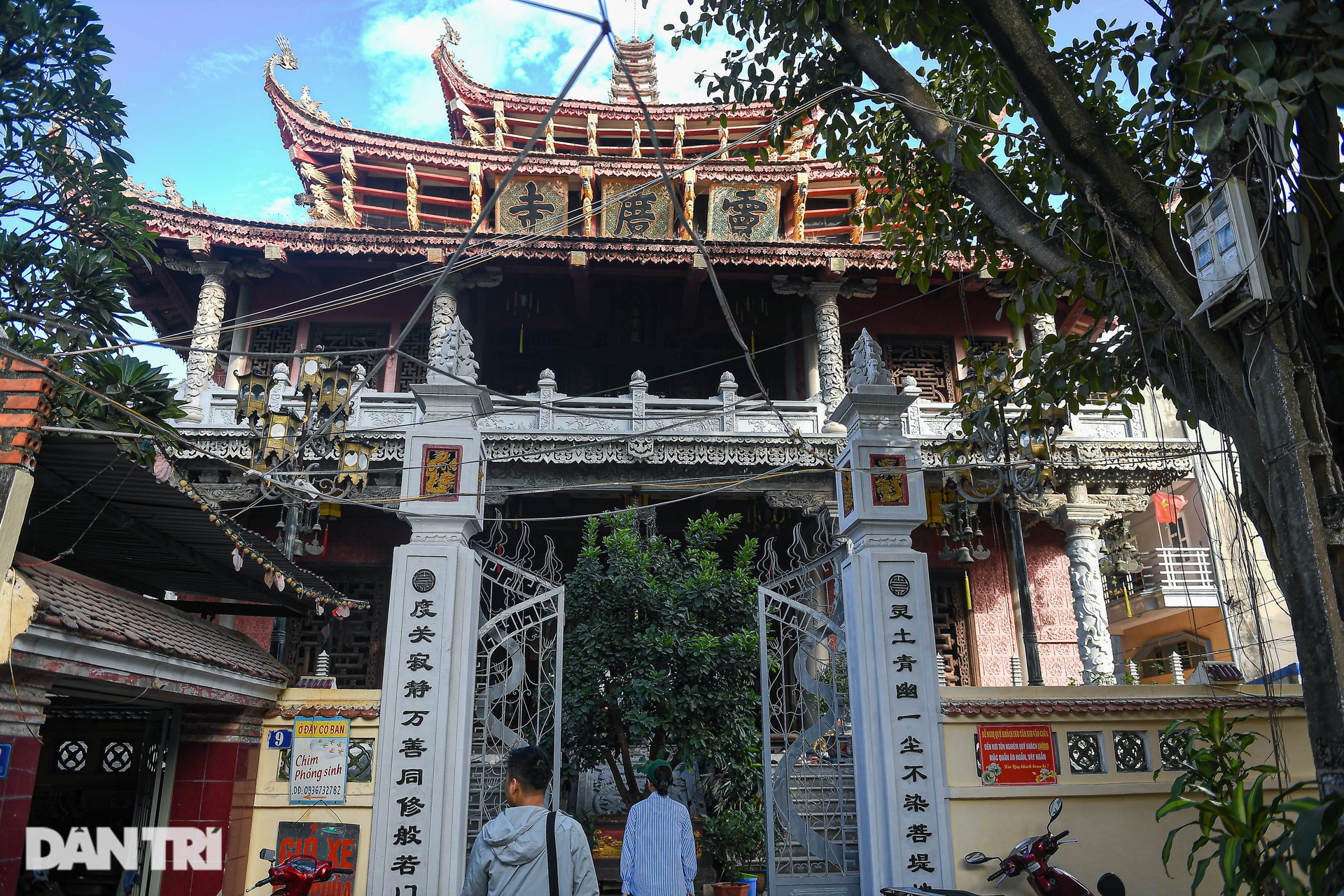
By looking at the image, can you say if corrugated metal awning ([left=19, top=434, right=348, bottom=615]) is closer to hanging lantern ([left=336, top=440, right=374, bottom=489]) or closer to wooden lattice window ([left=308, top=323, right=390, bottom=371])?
hanging lantern ([left=336, top=440, right=374, bottom=489])

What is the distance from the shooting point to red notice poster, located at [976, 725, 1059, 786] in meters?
5.89

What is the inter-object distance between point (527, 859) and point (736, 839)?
16.4ft

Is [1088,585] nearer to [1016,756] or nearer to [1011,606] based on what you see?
[1011,606]

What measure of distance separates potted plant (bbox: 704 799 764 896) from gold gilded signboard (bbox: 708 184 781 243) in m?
10.0

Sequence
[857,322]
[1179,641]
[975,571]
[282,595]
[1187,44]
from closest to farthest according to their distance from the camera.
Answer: [1187,44] < [282,595] < [975,571] < [857,322] < [1179,641]

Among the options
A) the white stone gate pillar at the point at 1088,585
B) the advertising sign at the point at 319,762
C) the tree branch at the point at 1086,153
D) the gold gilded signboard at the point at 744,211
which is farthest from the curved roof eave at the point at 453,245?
the advertising sign at the point at 319,762

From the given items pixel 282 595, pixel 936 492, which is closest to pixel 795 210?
pixel 936 492

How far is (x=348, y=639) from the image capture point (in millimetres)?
13391

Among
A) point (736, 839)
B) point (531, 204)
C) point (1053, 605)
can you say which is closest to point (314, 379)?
point (531, 204)

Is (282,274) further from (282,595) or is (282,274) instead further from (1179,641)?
(1179,641)

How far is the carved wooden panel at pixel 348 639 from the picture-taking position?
43.0 ft

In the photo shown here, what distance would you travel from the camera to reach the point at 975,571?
46.8 ft

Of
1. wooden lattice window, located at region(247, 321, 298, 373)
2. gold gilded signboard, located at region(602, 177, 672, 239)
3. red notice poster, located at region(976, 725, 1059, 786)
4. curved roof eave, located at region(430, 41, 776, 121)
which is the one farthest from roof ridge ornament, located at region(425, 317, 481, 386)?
curved roof eave, located at region(430, 41, 776, 121)

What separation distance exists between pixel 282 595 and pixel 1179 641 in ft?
61.0
